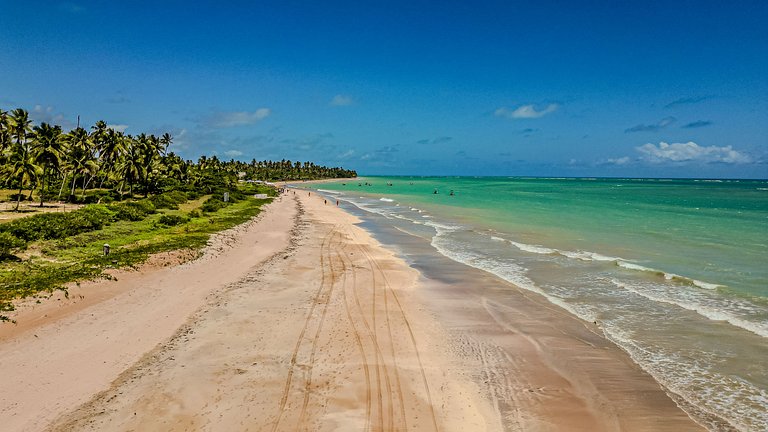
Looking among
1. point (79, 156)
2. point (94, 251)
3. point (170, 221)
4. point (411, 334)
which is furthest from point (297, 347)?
point (79, 156)

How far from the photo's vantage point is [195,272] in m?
19.2

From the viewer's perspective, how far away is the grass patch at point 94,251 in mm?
15320

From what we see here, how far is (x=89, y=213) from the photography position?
3219cm

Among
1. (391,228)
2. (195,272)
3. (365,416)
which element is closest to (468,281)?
(365,416)

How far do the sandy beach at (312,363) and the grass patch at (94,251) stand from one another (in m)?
1.42

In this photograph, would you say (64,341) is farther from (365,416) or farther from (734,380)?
(734,380)

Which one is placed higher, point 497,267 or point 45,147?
point 45,147

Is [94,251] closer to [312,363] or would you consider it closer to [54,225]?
[54,225]

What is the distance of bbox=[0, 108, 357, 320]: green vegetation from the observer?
60.7ft

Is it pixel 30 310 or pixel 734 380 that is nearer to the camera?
pixel 734 380

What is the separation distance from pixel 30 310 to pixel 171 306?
158 inches

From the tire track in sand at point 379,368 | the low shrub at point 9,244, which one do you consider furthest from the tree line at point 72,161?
the tire track in sand at point 379,368

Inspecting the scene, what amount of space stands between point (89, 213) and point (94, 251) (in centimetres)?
1261

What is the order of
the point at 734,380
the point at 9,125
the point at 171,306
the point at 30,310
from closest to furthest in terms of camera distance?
1. the point at 734,380
2. the point at 30,310
3. the point at 171,306
4. the point at 9,125
